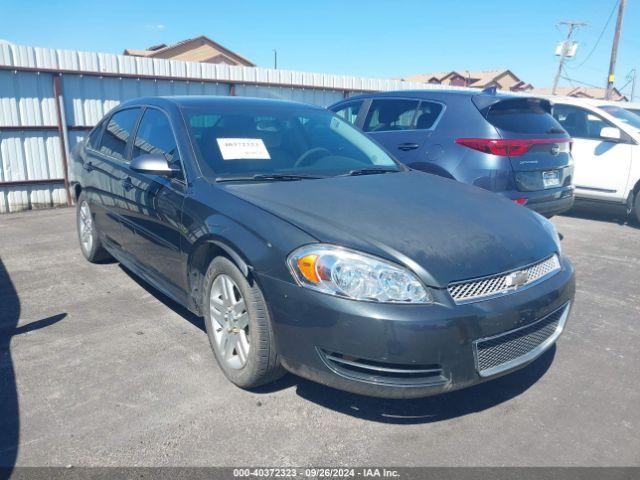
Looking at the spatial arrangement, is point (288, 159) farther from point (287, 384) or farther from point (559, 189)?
point (559, 189)

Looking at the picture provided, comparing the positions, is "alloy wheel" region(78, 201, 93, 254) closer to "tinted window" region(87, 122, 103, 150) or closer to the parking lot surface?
"tinted window" region(87, 122, 103, 150)

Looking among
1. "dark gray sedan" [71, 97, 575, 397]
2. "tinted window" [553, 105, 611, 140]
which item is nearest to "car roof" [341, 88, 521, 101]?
"dark gray sedan" [71, 97, 575, 397]

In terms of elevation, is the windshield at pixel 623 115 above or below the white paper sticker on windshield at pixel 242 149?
above

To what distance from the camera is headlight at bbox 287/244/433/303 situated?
236 cm

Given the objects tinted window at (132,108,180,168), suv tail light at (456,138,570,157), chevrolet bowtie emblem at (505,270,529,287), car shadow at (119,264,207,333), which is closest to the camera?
chevrolet bowtie emblem at (505,270,529,287)

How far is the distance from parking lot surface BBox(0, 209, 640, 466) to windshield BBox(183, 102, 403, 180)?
128cm

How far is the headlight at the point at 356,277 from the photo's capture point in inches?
92.8

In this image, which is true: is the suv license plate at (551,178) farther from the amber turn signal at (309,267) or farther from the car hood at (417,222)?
the amber turn signal at (309,267)

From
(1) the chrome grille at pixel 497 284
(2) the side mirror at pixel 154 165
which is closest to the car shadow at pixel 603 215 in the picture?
(1) the chrome grille at pixel 497 284

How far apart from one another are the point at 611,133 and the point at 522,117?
9.40ft

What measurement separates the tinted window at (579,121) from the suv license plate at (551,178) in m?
2.94

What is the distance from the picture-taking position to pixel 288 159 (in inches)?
141

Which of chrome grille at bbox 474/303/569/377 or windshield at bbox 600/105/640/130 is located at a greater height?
windshield at bbox 600/105/640/130

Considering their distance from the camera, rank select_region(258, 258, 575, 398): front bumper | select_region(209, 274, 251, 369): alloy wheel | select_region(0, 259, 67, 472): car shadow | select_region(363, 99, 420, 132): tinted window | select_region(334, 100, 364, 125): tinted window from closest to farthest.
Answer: select_region(258, 258, 575, 398): front bumper < select_region(0, 259, 67, 472): car shadow < select_region(209, 274, 251, 369): alloy wheel < select_region(363, 99, 420, 132): tinted window < select_region(334, 100, 364, 125): tinted window
